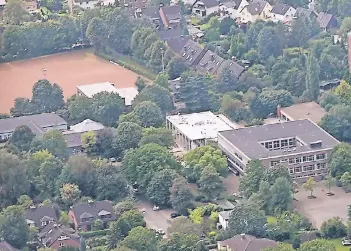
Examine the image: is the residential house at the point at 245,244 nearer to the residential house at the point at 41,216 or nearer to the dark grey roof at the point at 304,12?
the residential house at the point at 41,216

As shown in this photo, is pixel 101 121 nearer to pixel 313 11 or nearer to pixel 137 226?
pixel 137 226

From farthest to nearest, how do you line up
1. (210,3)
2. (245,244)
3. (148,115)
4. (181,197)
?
(210,3), (148,115), (181,197), (245,244)

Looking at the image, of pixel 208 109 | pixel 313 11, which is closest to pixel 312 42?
pixel 313 11

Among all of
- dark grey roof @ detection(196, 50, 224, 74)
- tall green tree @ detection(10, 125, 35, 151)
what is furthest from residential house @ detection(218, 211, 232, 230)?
dark grey roof @ detection(196, 50, 224, 74)

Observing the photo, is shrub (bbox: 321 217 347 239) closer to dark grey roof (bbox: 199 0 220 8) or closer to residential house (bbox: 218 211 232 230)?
residential house (bbox: 218 211 232 230)

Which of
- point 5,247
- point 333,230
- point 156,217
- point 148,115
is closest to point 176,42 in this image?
point 148,115

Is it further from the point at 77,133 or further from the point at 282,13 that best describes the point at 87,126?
the point at 282,13
